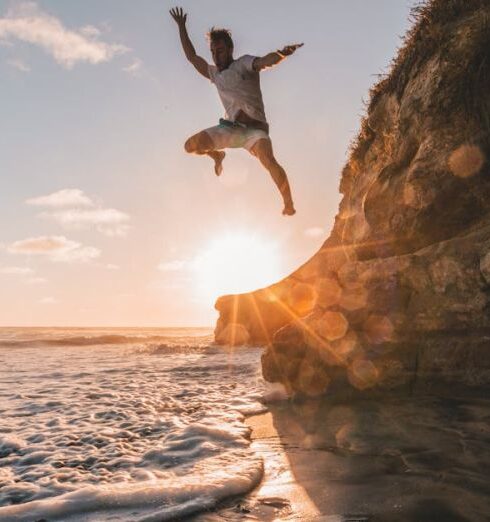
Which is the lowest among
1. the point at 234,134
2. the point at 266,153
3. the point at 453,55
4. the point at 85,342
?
the point at 85,342

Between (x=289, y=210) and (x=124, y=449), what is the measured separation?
367cm

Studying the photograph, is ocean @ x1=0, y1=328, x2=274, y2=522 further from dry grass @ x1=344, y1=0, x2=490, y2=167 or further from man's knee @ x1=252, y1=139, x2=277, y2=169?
dry grass @ x1=344, y1=0, x2=490, y2=167

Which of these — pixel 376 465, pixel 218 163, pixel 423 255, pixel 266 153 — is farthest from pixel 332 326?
pixel 376 465

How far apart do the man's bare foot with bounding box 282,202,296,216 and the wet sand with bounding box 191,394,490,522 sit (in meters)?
2.66

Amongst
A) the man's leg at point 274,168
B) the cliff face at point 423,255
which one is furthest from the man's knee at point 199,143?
the cliff face at point 423,255

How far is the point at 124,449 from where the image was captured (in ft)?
14.6

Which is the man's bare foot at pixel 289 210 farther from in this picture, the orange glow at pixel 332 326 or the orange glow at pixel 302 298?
the orange glow at pixel 302 298

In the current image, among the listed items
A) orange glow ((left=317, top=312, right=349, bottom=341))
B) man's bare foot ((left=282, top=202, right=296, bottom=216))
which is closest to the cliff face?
orange glow ((left=317, top=312, right=349, bottom=341))

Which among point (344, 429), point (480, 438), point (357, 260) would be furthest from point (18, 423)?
point (357, 260)

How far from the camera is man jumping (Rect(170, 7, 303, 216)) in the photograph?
630 cm

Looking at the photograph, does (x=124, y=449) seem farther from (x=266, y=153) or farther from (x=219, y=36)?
(x=219, y=36)

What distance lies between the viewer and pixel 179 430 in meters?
5.07

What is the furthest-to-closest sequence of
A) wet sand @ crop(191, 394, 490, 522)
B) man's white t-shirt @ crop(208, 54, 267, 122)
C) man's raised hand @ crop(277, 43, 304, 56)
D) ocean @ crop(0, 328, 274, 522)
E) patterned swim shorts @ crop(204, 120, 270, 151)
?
1. patterned swim shorts @ crop(204, 120, 270, 151)
2. man's white t-shirt @ crop(208, 54, 267, 122)
3. man's raised hand @ crop(277, 43, 304, 56)
4. ocean @ crop(0, 328, 274, 522)
5. wet sand @ crop(191, 394, 490, 522)

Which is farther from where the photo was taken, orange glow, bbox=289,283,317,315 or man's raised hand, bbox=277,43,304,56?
orange glow, bbox=289,283,317,315
